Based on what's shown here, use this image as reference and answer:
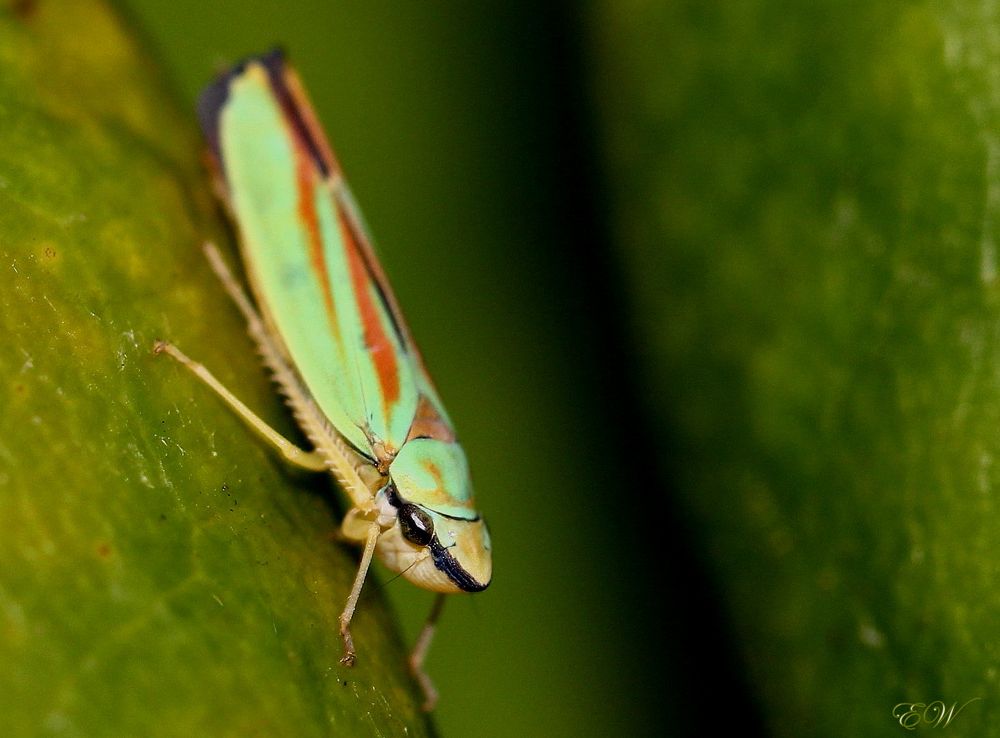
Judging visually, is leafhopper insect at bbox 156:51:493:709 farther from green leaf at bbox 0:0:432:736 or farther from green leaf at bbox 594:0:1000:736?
green leaf at bbox 594:0:1000:736

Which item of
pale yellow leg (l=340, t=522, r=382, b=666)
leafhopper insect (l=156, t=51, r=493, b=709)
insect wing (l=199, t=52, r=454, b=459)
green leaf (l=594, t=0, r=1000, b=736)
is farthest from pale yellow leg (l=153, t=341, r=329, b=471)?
green leaf (l=594, t=0, r=1000, b=736)

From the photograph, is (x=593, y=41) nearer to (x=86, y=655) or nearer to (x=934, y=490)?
(x=934, y=490)

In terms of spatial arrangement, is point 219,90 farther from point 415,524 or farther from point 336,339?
point 415,524

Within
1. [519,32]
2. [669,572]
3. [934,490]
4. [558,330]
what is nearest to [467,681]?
[669,572]

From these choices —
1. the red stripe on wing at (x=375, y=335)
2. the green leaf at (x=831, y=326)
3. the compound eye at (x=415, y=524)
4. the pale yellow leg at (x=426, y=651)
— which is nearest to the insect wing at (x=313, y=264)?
the red stripe on wing at (x=375, y=335)

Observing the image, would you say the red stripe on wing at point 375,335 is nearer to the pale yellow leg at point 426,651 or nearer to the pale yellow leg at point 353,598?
the pale yellow leg at point 353,598
